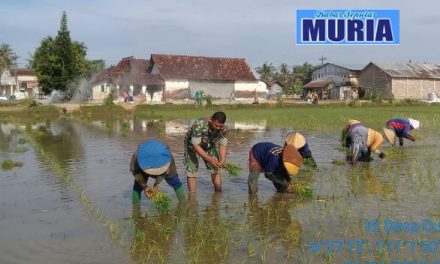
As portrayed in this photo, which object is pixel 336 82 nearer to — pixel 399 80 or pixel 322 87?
pixel 322 87

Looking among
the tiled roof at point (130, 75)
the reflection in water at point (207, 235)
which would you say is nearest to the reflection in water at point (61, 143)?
the reflection in water at point (207, 235)

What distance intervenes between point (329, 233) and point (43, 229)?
3.08 meters

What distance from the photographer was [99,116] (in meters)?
26.9

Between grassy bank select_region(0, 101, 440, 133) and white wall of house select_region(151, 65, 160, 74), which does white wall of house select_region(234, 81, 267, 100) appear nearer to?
white wall of house select_region(151, 65, 160, 74)

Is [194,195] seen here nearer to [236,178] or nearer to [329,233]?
[236,178]

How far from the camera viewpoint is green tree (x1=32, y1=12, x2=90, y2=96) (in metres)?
32.8

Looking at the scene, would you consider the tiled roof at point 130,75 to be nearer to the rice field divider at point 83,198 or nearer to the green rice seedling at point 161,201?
the rice field divider at point 83,198

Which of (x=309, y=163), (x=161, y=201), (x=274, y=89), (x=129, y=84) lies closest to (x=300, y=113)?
(x=309, y=163)

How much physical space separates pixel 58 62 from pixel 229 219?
30431mm

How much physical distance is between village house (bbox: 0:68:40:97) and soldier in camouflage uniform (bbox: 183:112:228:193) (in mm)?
49566

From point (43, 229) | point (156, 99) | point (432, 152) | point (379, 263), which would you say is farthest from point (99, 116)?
point (379, 263)

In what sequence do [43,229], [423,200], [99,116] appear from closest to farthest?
[43,229], [423,200], [99,116]

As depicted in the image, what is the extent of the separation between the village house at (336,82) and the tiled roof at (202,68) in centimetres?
924

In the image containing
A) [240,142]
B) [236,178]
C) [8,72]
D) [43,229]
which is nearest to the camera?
[43,229]
